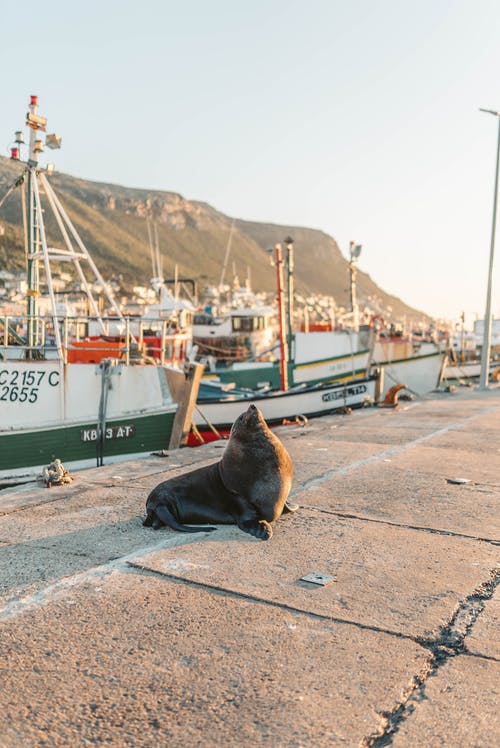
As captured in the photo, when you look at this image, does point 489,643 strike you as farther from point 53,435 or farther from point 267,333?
point 267,333

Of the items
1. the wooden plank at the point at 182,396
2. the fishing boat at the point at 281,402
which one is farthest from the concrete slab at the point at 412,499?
the fishing boat at the point at 281,402

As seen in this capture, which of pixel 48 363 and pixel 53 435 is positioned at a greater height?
pixel 48 363

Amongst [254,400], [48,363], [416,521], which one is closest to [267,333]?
[254,400]

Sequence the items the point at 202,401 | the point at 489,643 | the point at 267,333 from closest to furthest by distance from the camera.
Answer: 1. the point at 489,643
2. the point at 202,401
3. the point at 267,333

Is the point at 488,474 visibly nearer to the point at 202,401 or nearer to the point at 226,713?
the point at 226,713

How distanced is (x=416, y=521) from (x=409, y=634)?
2279 mm

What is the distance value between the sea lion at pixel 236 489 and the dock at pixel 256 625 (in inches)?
8.7

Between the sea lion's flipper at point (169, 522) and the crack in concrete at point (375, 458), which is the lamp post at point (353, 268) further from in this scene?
the sea lion's flipper at point (169, 522)

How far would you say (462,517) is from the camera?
565 centimetres

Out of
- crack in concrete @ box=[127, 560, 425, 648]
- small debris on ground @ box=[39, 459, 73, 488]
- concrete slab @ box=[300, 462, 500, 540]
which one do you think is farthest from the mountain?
crack in concrete @ box=[127, 560, 425, 648]

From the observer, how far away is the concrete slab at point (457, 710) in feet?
8.06

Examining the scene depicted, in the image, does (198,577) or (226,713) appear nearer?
(226,713)

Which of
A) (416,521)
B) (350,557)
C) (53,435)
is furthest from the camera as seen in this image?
(53,435)

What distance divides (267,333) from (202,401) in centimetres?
1560
